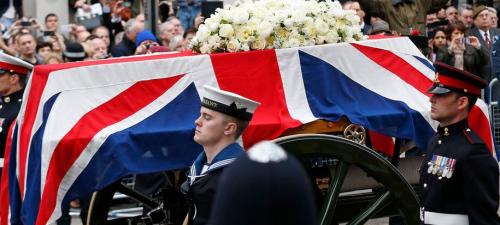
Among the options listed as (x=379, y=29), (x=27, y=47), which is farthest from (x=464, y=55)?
(x=27, y=47)

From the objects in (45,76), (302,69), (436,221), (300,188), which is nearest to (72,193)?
(45,76)

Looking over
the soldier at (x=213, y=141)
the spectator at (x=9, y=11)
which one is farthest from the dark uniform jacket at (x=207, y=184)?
the spectator at (x=9, y=11)

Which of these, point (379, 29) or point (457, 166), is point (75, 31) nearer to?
point (379, 29)

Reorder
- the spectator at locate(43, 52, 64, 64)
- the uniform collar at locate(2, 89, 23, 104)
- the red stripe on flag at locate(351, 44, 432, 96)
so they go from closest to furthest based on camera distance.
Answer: the red stripe on flag at locate(351, 44, 432, 96) → the uniform collar at locate(2, 89, 23, 104) → the spectator at locate(43, 52, 64, 64)

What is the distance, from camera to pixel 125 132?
5.27m

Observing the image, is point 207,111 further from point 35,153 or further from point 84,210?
point 84,210

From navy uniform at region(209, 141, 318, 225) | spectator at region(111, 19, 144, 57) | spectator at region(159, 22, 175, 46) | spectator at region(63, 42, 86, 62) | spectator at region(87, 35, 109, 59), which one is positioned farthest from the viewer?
spectator at region(111, 19, 144, 57)

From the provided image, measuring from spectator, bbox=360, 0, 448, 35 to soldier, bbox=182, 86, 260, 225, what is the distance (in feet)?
20.8

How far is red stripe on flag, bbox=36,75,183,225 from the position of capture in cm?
516

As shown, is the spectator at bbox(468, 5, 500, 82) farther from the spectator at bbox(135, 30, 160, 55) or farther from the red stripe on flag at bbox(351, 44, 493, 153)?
the red stripe on flag at bbox(351, 44, 493, 153)

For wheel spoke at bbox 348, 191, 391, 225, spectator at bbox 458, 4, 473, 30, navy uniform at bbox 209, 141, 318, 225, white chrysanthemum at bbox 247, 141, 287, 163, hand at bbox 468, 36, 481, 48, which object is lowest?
spectator at bbox 458, 4, 473, 30

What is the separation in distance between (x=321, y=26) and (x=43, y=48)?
16.2 ft

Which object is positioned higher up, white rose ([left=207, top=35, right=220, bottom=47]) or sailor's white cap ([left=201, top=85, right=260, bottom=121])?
white rose ([left=207, top=35, right=220, bottom=47])

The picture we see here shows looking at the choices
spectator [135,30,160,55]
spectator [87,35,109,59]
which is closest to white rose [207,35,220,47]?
spectator [135,30,160,55]
